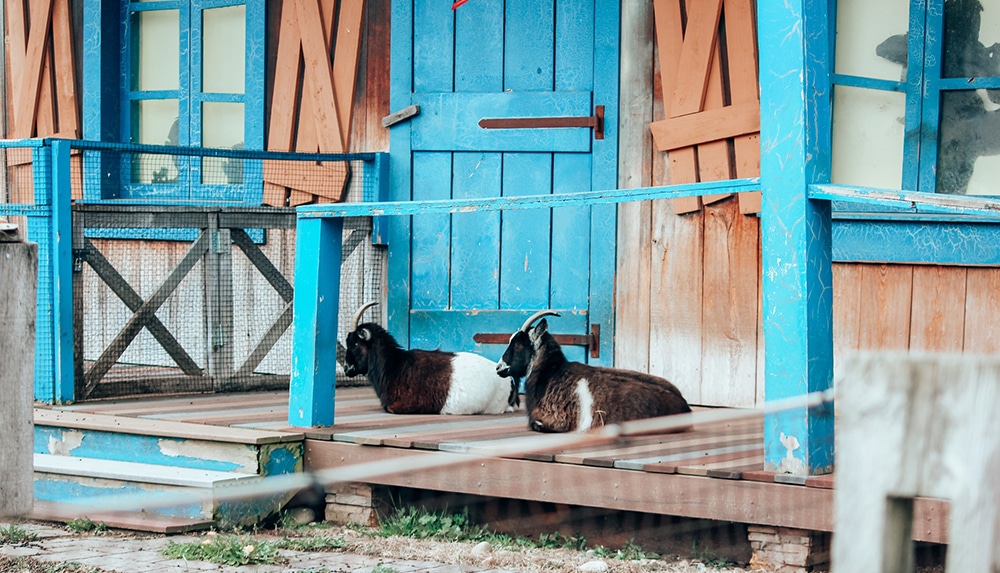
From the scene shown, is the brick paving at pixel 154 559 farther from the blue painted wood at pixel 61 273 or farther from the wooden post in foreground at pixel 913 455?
the wooden post in foreground at pixel 913 455

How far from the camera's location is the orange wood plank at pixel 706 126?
7.06 meters

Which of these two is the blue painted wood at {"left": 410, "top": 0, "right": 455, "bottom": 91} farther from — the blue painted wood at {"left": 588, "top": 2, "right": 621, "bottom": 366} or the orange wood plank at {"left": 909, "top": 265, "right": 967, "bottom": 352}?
the orange wood plank at {"left": 909, "top": 265, "right": 967, "bottom": 352}

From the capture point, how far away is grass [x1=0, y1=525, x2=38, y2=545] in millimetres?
5395

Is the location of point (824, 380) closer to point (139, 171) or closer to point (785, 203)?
point (785, 203)

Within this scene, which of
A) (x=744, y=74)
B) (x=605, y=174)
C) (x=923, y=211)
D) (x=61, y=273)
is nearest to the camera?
(x=923, y=211)

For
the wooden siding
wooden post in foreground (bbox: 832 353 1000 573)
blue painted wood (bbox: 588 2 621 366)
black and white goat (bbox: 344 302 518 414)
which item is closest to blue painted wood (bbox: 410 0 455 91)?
blue painted wood (bbox: 588 2 621 366)

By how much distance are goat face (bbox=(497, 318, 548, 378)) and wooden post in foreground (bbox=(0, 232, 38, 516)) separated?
13.3 ft

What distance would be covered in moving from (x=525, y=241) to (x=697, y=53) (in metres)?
1.61

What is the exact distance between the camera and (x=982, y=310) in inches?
251

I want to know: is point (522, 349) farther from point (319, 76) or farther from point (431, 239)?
point (319, 76)

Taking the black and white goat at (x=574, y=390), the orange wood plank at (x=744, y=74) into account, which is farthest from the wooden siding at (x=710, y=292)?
the black and white goat at (x=574, y=390)

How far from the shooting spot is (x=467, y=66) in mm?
8086

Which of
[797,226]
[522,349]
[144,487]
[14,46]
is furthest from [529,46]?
[14,46]

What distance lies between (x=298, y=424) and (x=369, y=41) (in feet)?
10.3
